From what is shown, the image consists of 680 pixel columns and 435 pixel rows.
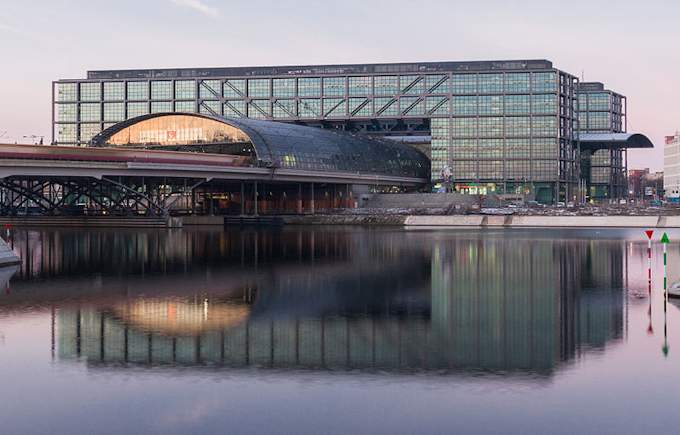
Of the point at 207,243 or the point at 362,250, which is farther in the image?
the point at 207,243

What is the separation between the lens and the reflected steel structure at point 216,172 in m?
133

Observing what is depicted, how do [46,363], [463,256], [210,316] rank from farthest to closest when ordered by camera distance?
[463,256]
[210,316]
[46,363]

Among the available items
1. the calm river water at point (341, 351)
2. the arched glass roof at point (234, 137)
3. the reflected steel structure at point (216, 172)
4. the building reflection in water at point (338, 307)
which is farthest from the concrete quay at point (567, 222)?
the calm river water at point (341, 351)

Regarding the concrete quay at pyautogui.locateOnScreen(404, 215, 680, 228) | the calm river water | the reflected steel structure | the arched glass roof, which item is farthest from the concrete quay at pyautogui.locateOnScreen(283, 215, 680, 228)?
the calm river water

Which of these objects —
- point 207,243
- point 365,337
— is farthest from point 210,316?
point 207,243

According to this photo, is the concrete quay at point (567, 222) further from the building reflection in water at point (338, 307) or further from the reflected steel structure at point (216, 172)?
the building reflection in water at point (338, 307)

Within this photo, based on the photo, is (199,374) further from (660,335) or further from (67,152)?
(67,152)

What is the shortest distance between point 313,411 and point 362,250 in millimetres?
53598

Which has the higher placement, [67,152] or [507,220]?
[67,152]

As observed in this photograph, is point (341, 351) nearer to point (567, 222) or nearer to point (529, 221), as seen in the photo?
point (567, 222)

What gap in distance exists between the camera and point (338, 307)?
36.3 meters

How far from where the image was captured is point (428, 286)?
43812 millimetres

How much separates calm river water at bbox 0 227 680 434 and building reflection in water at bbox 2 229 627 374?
13 cm

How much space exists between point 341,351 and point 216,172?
111662 millimetres
